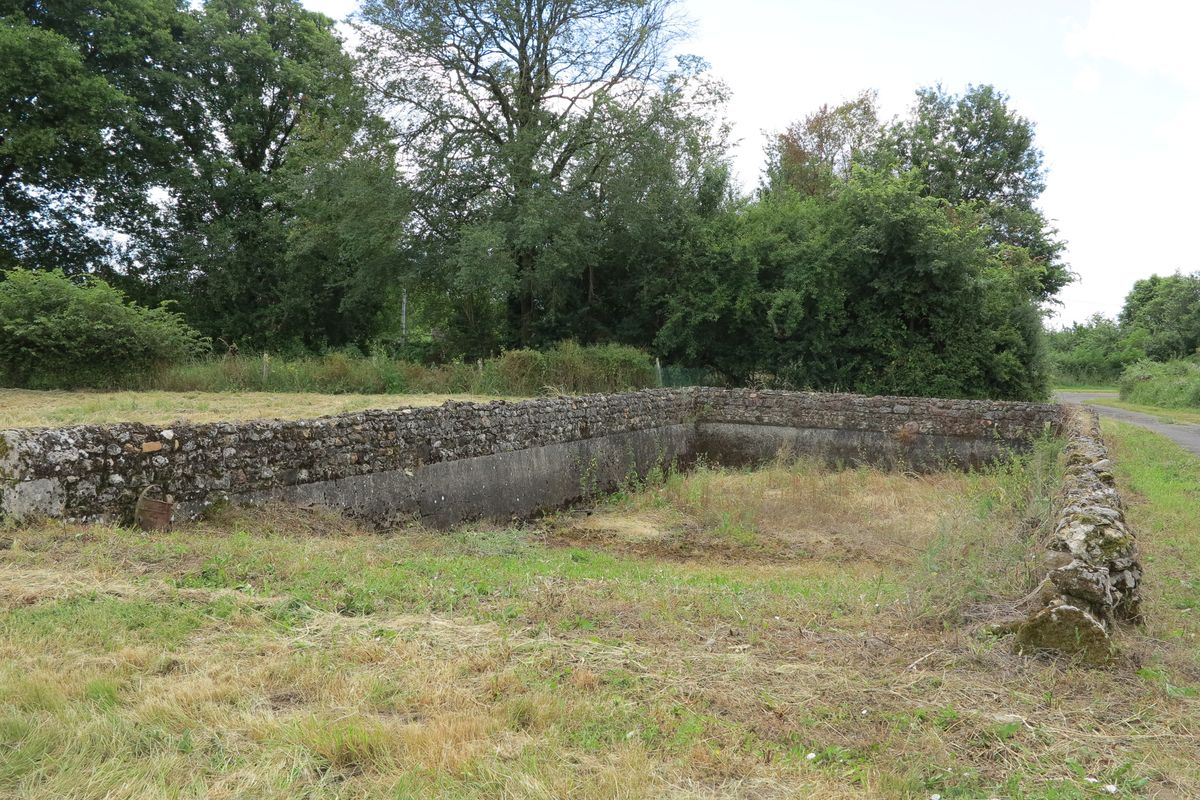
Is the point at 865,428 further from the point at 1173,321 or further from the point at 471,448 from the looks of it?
the point at 1173,321

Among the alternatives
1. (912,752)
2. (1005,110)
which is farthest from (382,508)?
(1005,110)

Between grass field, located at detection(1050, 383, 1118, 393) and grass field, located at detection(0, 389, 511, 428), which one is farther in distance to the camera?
grass field, located at detection(1050, 383, 1118, 393)

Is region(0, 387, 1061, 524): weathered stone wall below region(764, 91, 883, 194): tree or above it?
below

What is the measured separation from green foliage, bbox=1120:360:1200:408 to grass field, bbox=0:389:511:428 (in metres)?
28.8

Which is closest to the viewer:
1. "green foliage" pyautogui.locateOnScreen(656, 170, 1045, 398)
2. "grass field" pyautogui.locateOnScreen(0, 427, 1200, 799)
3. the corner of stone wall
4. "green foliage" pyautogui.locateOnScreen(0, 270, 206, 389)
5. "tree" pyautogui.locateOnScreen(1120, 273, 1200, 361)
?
"grass field" pyautogui.locateOnScreen(0, 427, 1200, 799)

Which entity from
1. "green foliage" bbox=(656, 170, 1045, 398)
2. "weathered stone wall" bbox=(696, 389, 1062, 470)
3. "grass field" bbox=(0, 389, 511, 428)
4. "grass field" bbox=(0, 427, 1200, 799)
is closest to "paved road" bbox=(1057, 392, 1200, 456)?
"green foliage" bbox=(656, 170, 1045, 398)

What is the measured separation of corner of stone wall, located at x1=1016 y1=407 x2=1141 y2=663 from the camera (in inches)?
156

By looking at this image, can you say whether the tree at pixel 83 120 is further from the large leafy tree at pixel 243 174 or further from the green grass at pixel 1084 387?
the green grass at pixel 1084 387

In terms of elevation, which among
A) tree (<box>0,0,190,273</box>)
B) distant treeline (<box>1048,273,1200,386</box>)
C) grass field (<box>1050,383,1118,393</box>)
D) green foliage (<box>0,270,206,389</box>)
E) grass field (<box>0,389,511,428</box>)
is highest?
tree (<box>0,0,190,273</box>)

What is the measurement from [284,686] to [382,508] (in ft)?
19.0

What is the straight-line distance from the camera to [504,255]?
21.1m

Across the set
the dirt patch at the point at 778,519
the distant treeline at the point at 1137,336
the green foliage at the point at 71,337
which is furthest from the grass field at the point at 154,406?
the distant treeline at the point at 1137,336

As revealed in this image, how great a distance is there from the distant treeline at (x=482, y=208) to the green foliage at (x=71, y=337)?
1.63m

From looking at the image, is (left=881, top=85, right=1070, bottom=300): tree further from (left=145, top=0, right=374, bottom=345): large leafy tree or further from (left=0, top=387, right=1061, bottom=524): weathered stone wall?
(left=145, top=0, right=374, bottom=345): large leafy tree
